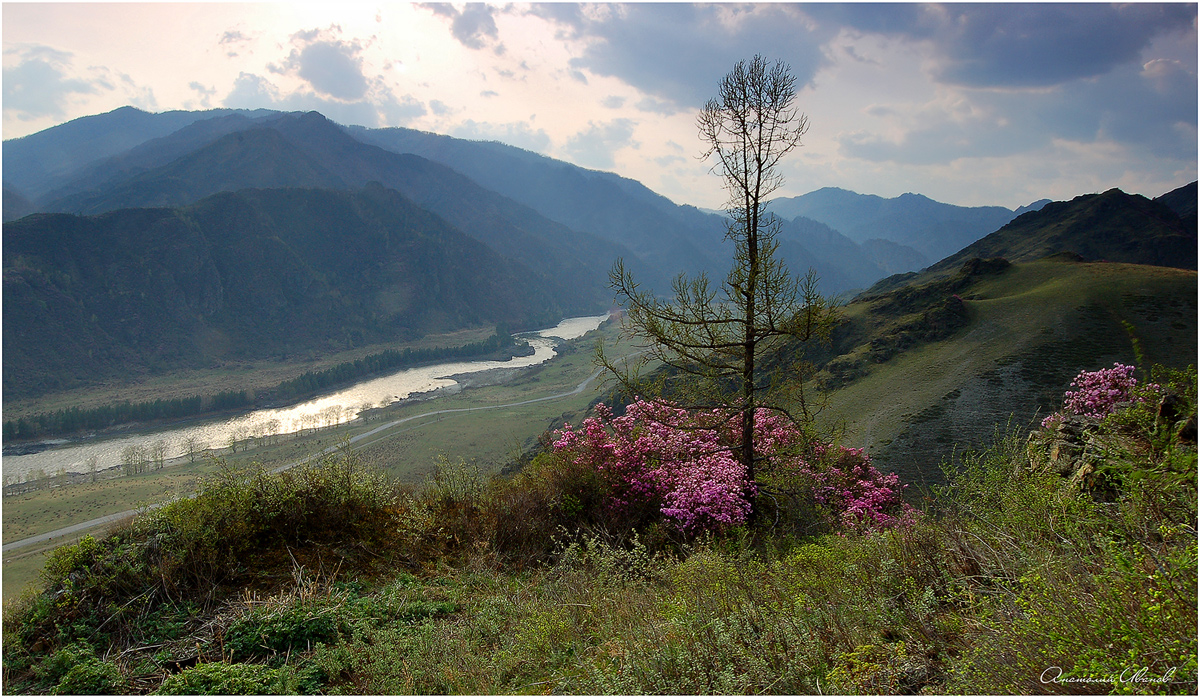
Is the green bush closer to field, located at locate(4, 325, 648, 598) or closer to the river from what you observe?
field, located at locate(4, 325, 648, 598)

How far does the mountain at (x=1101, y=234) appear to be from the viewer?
133 ft

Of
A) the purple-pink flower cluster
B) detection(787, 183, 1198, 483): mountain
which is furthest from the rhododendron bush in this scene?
detection(787, 183, 1198, 483): mountain

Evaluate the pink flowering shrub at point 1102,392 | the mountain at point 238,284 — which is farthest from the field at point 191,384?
the pink flowering shrub at point 1102,392

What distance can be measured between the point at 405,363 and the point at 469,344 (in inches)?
604

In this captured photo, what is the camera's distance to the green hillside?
48.4 feet

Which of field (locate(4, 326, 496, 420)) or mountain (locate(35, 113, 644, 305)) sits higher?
mountain (locate(35, 113, 644, 305))

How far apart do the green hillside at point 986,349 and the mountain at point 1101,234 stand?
1913cm

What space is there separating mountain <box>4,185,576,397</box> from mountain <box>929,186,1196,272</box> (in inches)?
4195

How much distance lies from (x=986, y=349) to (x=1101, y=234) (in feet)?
126

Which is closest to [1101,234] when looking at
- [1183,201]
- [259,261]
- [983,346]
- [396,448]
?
[1183,201]

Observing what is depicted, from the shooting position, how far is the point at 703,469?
7980 millimetres

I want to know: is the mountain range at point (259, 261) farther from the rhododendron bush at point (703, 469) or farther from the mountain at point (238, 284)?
the rhododendron bush at point (703, 469)

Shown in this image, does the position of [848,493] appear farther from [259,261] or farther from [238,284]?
[259,261]

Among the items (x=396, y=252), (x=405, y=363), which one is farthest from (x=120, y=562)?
(x=396, y=252)
